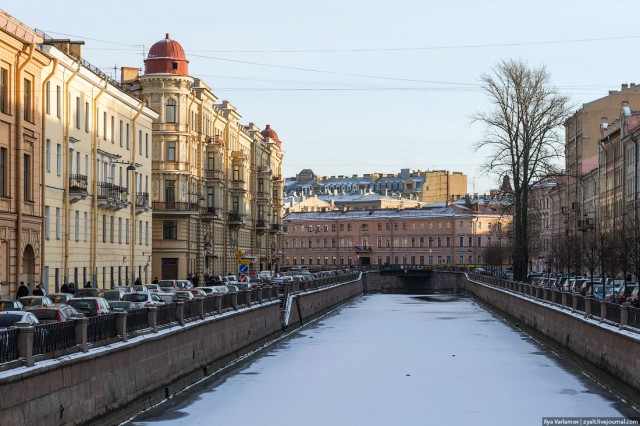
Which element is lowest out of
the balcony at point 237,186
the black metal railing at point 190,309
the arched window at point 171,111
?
the black metal railing at point 190,309

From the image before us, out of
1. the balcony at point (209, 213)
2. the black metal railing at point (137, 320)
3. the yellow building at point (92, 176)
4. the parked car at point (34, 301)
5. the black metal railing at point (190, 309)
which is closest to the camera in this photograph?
the black metal railing at point (137, 320)

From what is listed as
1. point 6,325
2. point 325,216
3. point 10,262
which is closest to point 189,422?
point 6,325

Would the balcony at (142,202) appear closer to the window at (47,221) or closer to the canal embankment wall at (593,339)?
the window at (47,221)

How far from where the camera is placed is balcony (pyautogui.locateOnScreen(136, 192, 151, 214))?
71500mm

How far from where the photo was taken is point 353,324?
71.9 m

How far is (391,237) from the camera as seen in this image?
186 meters

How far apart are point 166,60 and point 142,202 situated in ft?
43.5

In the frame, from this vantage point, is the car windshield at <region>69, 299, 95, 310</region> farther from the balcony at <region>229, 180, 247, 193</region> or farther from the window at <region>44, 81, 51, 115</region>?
the balcony at <region>229, 180, 247, 193</region>

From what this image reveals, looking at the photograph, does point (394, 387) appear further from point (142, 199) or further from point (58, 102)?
point (142, 199)

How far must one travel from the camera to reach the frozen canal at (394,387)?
3089 cm

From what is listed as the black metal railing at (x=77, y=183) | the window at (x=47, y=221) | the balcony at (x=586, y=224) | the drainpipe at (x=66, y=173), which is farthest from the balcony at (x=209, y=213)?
the window at (x=47, y=221)

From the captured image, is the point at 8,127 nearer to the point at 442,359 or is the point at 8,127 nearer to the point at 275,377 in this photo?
the point at 275,377

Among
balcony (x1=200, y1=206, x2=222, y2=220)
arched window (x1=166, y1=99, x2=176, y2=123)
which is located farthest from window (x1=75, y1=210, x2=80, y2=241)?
balcony (x1=200, y1=206, x2=222, y2=220)

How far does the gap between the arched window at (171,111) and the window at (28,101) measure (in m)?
33.8
